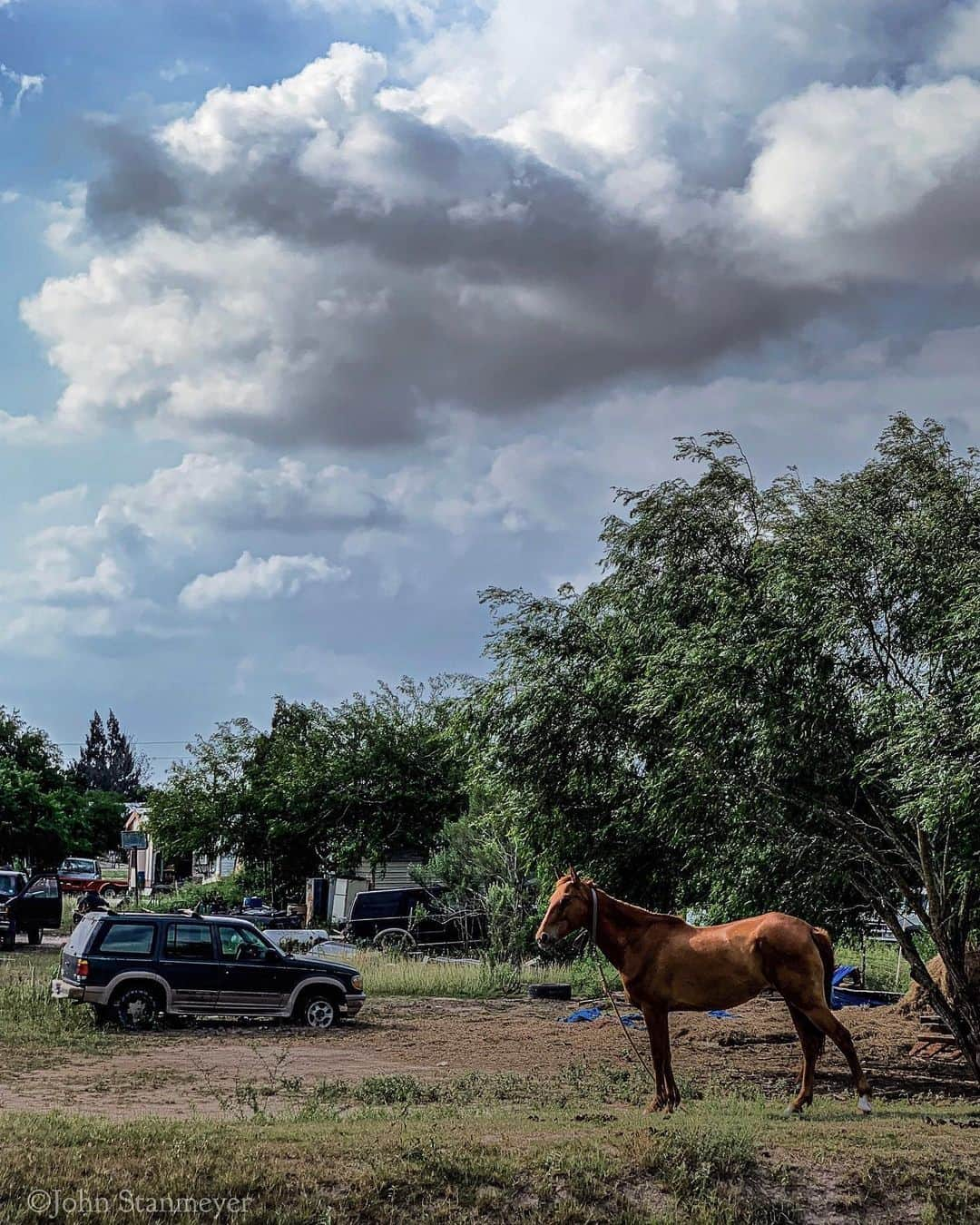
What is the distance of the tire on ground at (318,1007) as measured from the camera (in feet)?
63.5

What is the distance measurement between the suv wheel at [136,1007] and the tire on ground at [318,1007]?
7.02 feet

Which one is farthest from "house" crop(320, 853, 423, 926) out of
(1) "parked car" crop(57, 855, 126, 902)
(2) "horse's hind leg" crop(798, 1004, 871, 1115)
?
(2) "horse's hind leg" crop(798, 1004, 871, 1115)

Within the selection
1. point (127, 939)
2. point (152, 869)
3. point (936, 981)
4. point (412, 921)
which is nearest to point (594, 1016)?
point (936, 981)

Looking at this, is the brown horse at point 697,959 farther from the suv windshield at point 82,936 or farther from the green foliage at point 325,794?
the green foliage at point 325,794

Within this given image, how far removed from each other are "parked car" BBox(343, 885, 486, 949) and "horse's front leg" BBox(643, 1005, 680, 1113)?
1927 centimetres

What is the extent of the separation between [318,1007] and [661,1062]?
914 cm

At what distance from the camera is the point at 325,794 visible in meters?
41.7

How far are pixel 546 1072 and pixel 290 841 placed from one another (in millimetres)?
29285

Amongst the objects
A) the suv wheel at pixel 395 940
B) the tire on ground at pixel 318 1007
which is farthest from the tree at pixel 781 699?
the suv wheel at pixel 395 940

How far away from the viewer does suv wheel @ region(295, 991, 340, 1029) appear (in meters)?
19.3

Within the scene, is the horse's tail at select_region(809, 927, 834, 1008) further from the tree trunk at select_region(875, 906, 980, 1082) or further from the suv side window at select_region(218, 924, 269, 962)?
the suv side window at select_region(218, 924, 269, 962)

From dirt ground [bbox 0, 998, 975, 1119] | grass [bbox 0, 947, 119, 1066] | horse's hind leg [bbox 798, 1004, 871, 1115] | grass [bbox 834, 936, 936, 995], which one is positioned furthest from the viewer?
grass [bbox 834, 936, 936, 995]

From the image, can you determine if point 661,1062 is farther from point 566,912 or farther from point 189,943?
point 189,943

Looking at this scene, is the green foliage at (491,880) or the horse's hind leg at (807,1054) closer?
the horse's hind leg at (807,1054)
